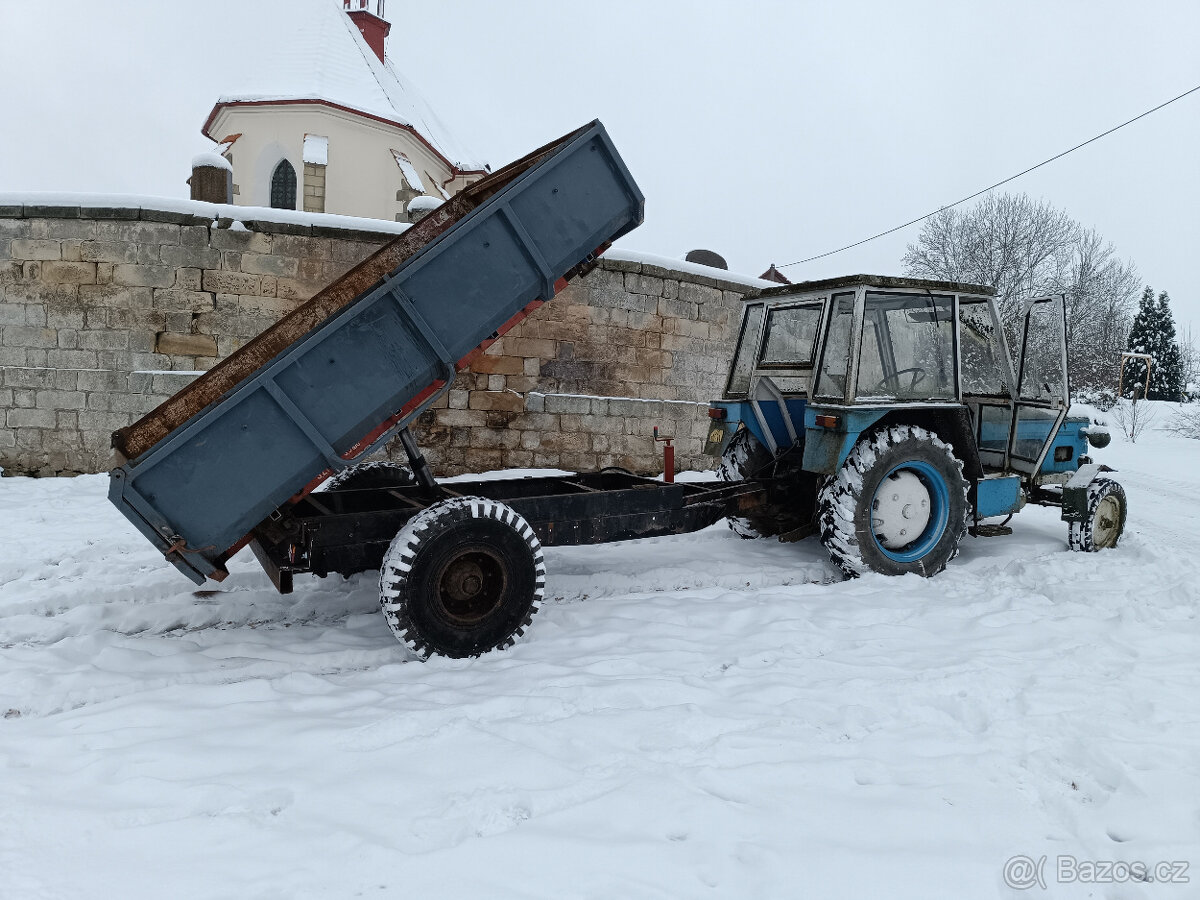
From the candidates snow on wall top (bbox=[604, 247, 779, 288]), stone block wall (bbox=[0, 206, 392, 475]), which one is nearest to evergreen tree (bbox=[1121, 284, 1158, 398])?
snow on wall top (bbox=[604, 247, 779, 288])

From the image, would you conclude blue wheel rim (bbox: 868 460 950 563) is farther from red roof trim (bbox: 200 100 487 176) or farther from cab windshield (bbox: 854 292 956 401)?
red roof trim (bbox: 200 100 487 176)

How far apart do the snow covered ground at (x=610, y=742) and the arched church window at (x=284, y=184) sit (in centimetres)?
1559

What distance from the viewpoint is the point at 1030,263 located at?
30891 mm

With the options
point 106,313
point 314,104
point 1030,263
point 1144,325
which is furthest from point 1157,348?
point 106,313

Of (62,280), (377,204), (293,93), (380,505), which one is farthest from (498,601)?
(293,93)

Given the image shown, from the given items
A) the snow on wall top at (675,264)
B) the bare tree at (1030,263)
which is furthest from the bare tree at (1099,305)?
the snow on wall top at (675,264)

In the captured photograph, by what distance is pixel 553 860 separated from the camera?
6.45 ft

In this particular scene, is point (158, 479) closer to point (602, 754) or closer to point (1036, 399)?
point (602, 754)

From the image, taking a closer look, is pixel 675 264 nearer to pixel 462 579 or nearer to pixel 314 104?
pixel 462 579

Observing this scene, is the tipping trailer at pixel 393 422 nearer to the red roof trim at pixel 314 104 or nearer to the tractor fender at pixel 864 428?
the tractor fender at pixel 864 428

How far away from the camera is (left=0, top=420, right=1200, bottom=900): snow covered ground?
1953 millimetres

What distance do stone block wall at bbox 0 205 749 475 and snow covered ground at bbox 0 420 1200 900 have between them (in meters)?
3.90

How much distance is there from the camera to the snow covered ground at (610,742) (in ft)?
6.41

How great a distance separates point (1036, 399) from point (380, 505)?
4.93m
